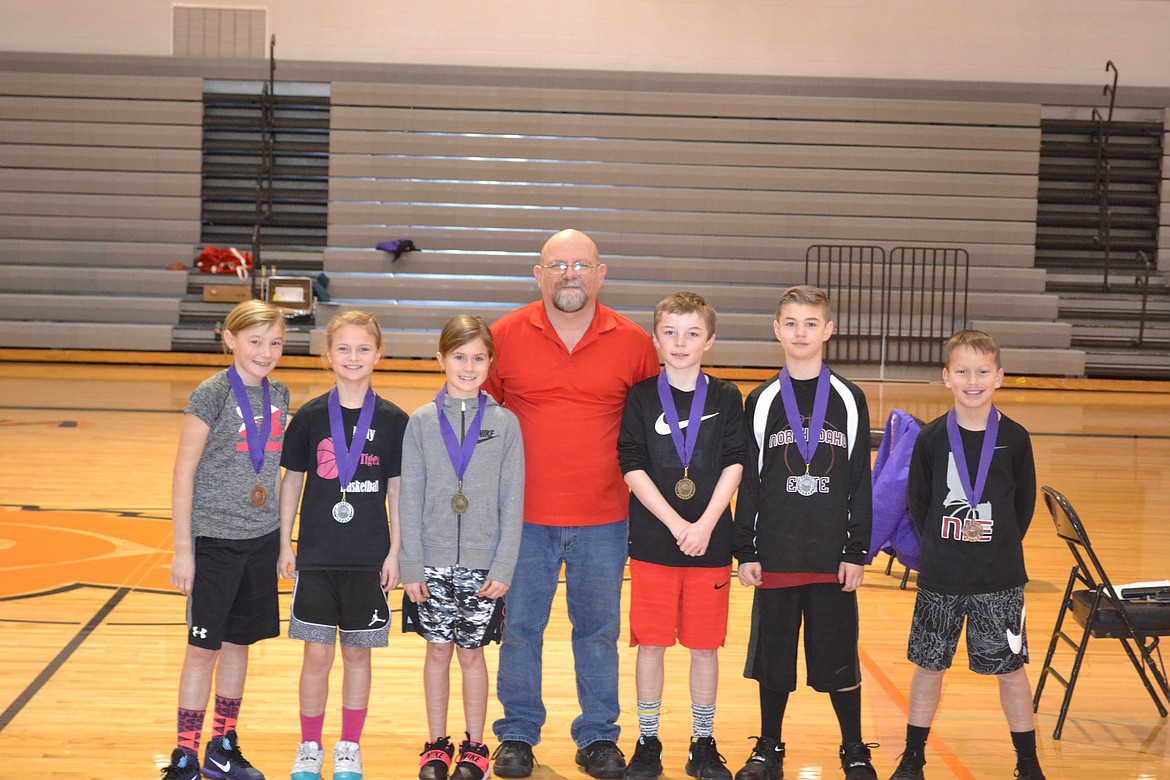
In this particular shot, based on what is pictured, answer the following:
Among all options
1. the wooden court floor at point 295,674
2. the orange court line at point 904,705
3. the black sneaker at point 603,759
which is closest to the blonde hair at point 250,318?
the wooden court floor at point 295,674

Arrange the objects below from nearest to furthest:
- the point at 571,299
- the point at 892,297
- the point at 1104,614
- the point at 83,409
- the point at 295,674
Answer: the point at 571,299 < the point at 1104,614 < the point at 295,674 < the point at 83,409 < the point at 892,297

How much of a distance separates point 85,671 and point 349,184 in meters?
9.40

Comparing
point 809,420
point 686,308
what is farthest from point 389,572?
point 809,420

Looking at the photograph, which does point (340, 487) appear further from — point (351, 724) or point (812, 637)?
point (812, 637)

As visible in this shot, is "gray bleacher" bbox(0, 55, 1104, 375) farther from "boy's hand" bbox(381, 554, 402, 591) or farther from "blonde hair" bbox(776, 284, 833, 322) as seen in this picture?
"boy's hand" bbox(381, 554, 402, 591)

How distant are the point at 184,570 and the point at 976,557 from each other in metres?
1.97

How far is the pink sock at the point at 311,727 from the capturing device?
2.84m

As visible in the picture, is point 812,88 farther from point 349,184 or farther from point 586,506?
point 586,506

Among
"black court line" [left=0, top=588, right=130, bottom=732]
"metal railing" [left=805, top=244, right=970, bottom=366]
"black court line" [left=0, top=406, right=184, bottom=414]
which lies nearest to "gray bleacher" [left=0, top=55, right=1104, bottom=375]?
"metal railing" [left=805, top=244, right=970, bottom=366]

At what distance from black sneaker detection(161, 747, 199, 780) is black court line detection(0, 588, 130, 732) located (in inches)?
25.2

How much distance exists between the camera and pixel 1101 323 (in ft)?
39.6

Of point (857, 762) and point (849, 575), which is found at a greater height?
point (849, 575)

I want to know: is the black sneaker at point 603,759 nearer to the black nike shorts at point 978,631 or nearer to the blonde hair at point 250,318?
the black nike shorts at point 978,631

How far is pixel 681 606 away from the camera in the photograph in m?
2.96
